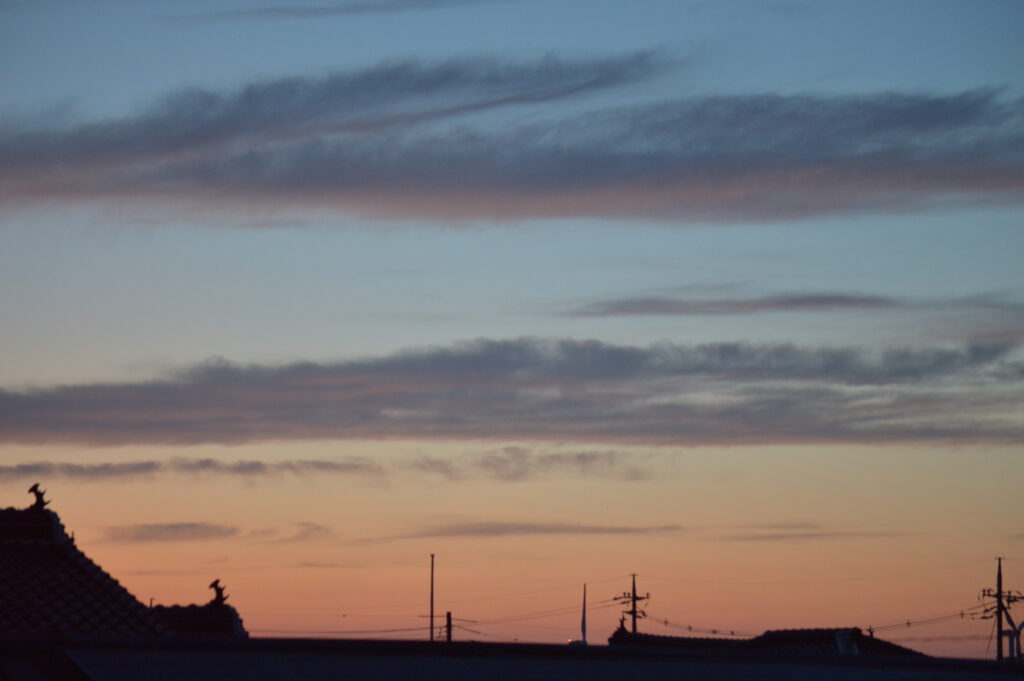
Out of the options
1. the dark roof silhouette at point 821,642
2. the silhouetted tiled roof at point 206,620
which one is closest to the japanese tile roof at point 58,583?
the silhouetted tiled roof at point 206,620

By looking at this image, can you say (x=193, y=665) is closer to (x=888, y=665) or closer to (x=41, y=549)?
(x=888, y=665)

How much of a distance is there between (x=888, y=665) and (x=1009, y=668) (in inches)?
160

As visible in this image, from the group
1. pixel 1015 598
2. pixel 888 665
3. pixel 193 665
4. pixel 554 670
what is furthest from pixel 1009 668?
pixel 1015 598

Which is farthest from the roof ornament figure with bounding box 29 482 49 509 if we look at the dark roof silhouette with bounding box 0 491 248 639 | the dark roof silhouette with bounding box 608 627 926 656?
the dark roof silhouette with bounding box 608 627 926 656

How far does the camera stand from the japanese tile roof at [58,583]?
52094 millimetres

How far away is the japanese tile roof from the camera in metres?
52.1

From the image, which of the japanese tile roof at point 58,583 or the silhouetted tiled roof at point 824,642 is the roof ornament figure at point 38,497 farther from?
the silhouetted tiled roof at point 824,642

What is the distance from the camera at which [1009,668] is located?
36.8 metres

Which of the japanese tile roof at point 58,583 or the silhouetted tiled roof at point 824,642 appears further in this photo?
the silhouetted tiled roof at point 824,642

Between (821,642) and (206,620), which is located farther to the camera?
(821,642)

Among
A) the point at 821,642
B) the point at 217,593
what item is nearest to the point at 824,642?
the point at 821,642

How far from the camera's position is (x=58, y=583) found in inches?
2136

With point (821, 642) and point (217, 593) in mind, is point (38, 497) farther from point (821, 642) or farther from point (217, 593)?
point (821, 642)

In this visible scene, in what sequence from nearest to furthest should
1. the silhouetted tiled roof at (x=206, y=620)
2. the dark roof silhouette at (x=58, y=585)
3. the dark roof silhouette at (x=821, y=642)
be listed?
the dark roof silhouette at (x=58, y=585)
the silhouetted tiled roof at (x=206, y=620)
the dark roof silhouette at (x=821, y=642)
